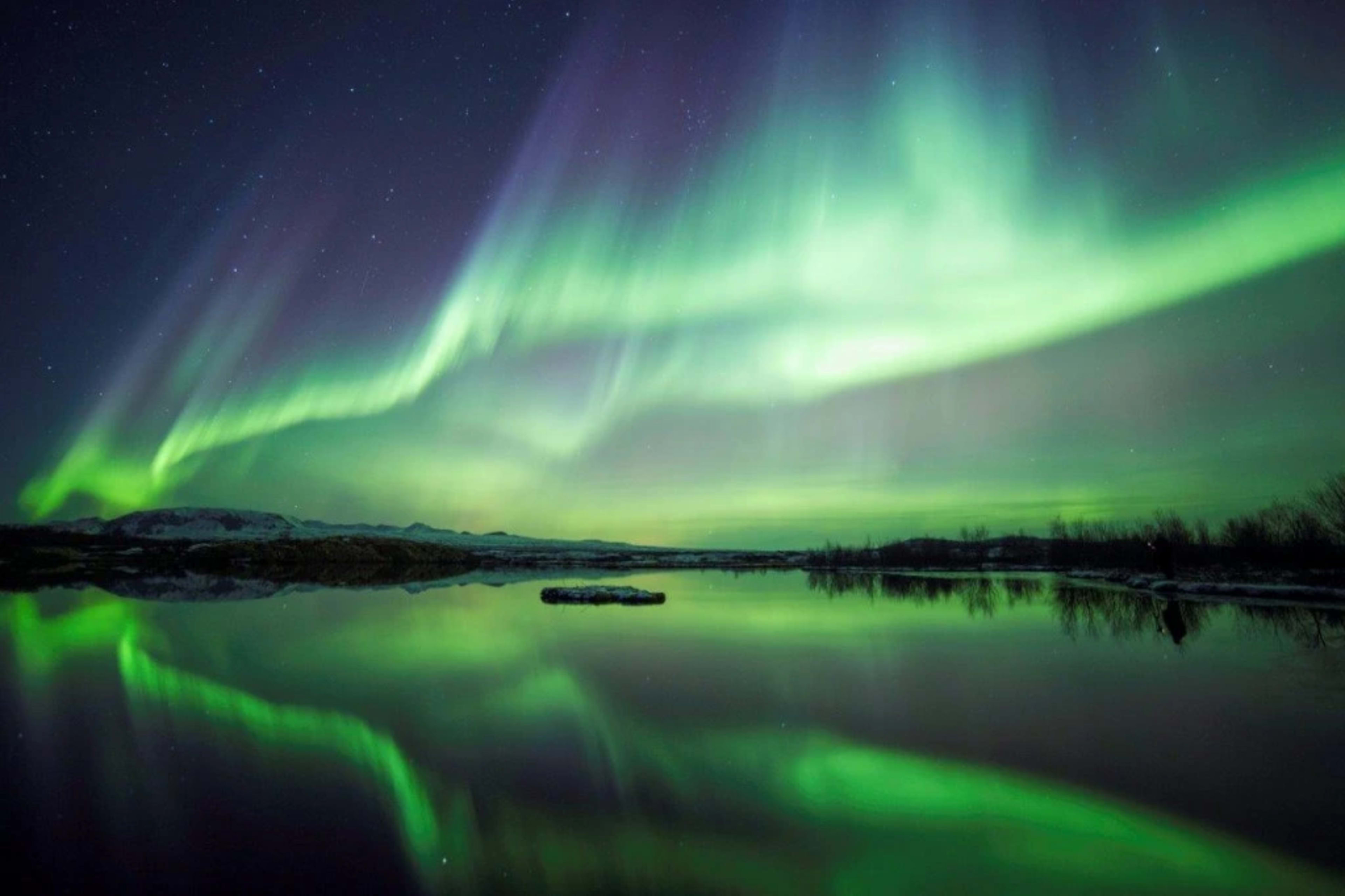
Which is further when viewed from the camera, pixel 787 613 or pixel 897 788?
pixel 787 613

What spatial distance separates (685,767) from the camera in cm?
901

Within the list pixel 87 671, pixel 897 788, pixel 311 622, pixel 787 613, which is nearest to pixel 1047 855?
pixel 897 788

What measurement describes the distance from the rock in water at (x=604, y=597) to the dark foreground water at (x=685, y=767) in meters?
15.9

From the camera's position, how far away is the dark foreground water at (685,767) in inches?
242

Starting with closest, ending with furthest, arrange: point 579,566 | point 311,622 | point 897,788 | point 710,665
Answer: point 897,788 < point 710,665 < point 311,622 < point 579,566

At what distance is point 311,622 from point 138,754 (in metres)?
19.1

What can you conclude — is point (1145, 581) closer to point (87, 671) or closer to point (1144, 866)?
point (1144, 866)

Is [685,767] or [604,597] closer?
[685,767]

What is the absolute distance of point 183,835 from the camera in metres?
6.89

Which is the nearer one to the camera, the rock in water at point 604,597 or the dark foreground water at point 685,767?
the dark foreground water at point 685,767

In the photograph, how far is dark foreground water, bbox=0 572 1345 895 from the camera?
20.2 feet

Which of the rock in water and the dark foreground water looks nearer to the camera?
the dark foreground water

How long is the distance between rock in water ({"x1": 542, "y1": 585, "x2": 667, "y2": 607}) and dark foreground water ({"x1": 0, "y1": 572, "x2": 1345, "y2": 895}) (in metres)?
15.9

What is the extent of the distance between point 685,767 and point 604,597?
91.0 feet
